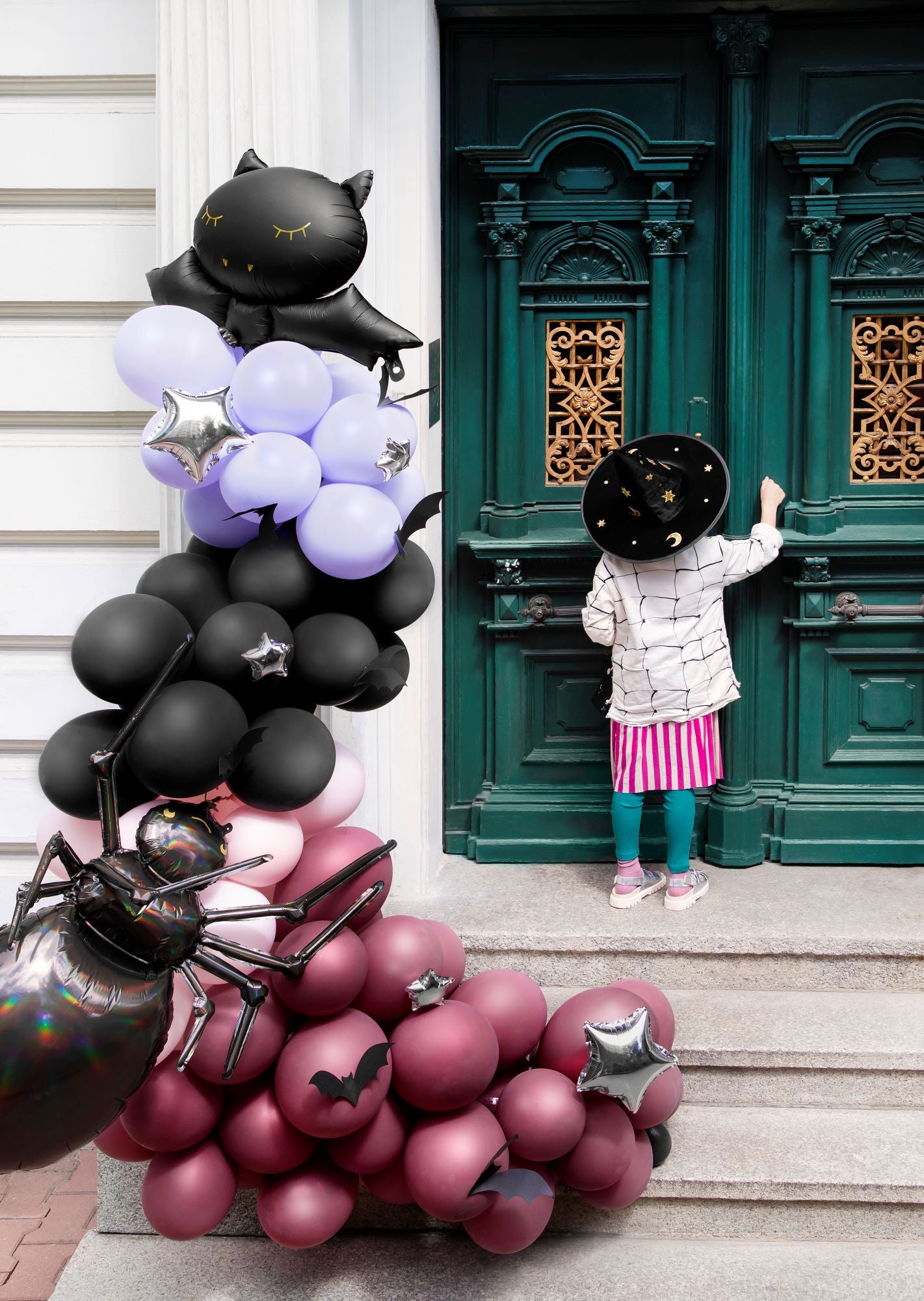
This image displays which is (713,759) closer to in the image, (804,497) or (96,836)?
(804,497)

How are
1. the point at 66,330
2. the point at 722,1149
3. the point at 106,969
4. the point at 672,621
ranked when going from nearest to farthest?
1. the point at 106,969
2. the point at 722,1149
3. the point at 66,330
4. the point at 672,621

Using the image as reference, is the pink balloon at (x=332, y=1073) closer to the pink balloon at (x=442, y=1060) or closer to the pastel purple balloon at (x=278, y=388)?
the pink balloon at (x=442, y=1060)

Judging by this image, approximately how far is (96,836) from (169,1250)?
4.44 feet

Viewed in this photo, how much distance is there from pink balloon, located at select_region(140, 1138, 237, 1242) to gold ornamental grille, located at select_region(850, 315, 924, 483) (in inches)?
126

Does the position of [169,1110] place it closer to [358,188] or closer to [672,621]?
[358,188]

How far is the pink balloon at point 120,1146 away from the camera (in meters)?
2.84

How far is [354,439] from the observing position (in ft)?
8.77

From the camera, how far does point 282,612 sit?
2.70m

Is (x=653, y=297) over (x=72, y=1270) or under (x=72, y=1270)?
over

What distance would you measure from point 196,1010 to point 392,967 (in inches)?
19.4

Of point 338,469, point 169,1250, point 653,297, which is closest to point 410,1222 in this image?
point 169,1250

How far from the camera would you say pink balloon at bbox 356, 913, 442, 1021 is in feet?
9.30

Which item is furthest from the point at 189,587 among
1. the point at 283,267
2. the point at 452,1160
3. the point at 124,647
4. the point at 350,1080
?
the point at 452,1160

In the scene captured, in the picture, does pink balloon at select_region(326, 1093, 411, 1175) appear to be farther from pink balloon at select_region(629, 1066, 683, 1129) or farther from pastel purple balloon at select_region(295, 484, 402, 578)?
pastel purple balloon at select_region(295, 484, 402, 578)
